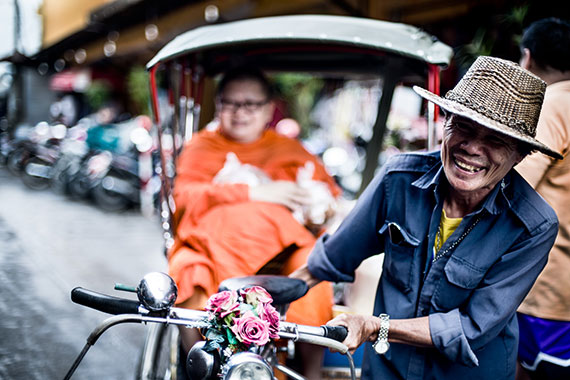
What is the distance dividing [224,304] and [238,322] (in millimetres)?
74

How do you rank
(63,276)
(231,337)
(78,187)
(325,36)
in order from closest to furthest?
(231,337) < (325,36) < (63,276) < (78,187)

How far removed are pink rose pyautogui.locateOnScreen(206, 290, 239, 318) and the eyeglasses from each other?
1.81 meters

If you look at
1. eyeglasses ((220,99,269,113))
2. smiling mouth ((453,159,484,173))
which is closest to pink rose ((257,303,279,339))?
smiling mouth ((453,159,484,173))

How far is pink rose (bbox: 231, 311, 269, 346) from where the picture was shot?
1396 millimetres

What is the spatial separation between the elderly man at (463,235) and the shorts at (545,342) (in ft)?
1.48

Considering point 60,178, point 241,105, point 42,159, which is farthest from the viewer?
point 42,159

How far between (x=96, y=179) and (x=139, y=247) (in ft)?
9.79

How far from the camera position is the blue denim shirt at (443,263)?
1.66 metres

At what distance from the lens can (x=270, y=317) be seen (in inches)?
57.7

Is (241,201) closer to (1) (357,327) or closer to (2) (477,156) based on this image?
(1) (357,327)

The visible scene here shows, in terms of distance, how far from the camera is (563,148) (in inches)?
84.0

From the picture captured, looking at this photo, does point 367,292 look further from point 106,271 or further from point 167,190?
point 106,271

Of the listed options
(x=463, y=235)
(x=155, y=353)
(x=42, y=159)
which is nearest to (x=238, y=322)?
(x=463, y=235)

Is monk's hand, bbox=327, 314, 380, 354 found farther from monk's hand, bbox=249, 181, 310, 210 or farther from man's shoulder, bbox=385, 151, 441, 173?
monk's hand, bbox=249, 181, 310, 210
